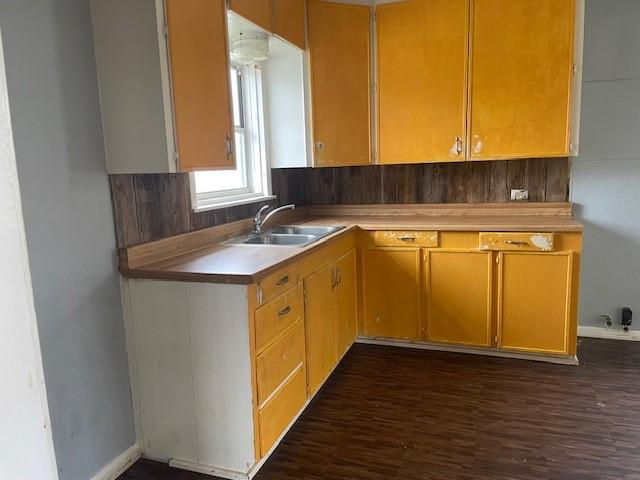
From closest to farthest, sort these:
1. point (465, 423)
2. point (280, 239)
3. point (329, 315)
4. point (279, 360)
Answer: point (279, 360) < point (465, 423) < point (329, 315) < point (280, 239)

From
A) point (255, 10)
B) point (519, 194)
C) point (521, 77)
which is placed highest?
point (255, 10)

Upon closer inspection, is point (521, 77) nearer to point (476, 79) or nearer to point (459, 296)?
point (476, 79)

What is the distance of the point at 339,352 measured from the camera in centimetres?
302

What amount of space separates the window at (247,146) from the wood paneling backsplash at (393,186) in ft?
0.42

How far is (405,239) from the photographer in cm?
323

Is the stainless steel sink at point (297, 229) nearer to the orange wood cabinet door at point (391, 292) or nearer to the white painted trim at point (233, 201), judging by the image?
the white painted trim at point (233, 201)

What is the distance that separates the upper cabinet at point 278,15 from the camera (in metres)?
2.50

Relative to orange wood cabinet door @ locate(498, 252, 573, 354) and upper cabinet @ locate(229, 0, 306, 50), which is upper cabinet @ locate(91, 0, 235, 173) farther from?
orange wood cabinet door @ locate(498, 252, 573, 354)

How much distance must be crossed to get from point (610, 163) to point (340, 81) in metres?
1.90

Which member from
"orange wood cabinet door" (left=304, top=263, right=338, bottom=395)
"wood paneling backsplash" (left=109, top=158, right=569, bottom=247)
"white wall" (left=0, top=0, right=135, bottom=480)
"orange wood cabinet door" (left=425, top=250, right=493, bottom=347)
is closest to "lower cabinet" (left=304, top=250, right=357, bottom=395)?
"orange wood cabinet door" (left=304, top=263, right=338, bottom=395)

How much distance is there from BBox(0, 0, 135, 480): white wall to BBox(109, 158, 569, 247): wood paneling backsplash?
474mm

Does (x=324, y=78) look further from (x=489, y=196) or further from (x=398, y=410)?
(x=398, y=410)

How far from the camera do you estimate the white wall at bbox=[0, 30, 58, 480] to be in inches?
25.1

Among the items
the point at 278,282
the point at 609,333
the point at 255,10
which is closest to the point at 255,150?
the point at 255,10
